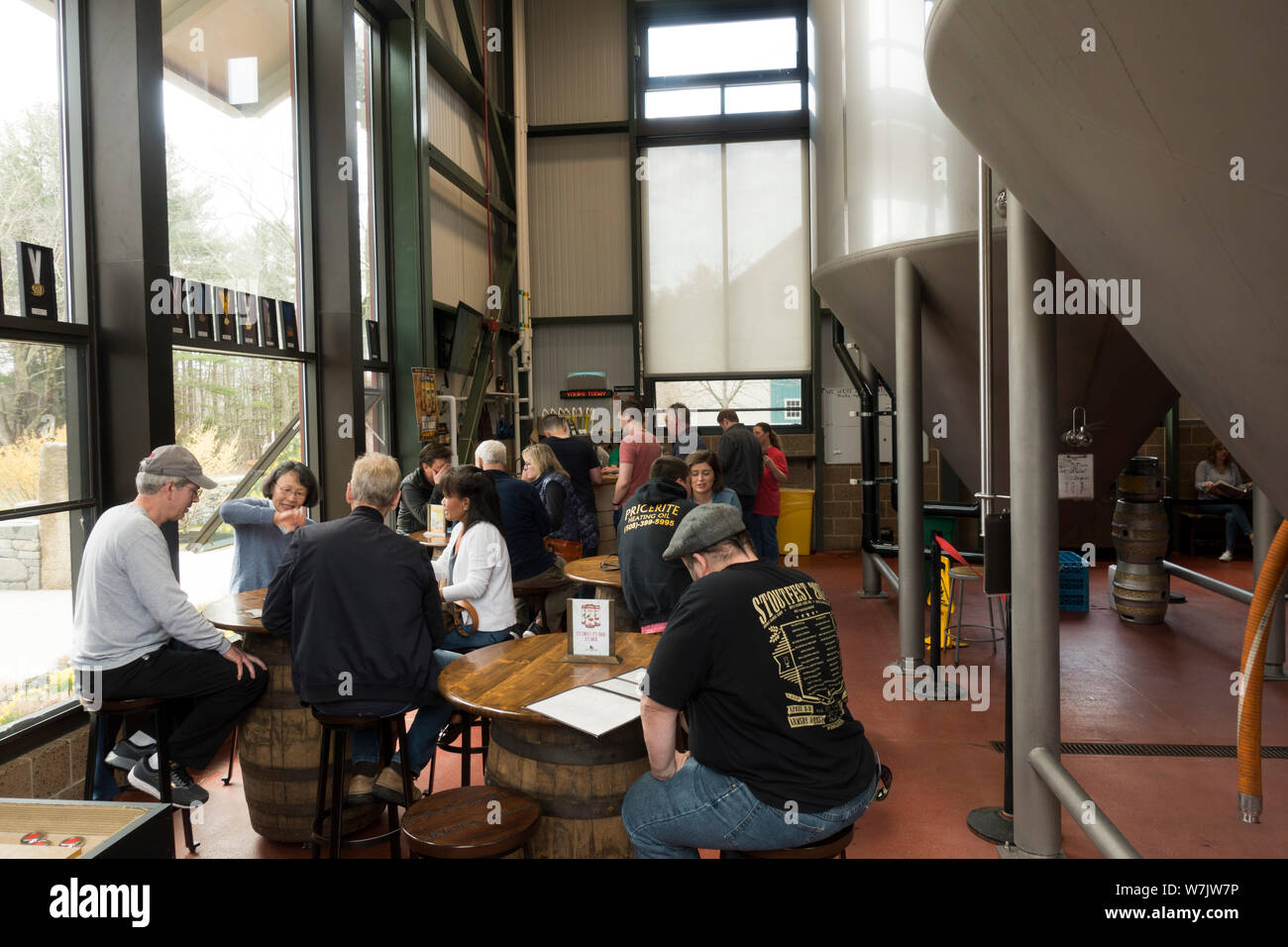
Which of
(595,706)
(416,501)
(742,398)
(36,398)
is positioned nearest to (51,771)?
(36,398)

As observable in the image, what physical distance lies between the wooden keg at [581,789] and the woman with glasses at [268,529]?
91.8 inches

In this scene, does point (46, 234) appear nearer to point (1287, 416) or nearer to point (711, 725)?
point (711, 725)

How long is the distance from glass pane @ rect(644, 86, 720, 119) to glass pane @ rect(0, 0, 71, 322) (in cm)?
841

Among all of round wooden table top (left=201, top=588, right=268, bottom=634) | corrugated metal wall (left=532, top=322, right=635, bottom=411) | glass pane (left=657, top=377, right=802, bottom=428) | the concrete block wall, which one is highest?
corrugated metal wall (left=532, top=322, right=635, bottom=411)

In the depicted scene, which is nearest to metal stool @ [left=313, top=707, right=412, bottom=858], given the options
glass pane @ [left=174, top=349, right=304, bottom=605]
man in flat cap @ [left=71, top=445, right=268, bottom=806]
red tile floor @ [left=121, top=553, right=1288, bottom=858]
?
red tile floor @ [left=121, top=553, right=1288, bottom=858]

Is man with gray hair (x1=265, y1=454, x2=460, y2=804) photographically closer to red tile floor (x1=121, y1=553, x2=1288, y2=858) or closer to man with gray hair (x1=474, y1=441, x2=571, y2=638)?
red tile floor (x1=121, y1=553, x2=1288, y2=858)

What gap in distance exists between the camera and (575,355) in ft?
38.4

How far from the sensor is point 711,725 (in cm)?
230

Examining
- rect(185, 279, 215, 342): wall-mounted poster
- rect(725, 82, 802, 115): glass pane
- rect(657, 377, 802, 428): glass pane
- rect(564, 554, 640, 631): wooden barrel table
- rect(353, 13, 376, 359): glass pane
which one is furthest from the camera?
rect(657, 377, 802, 428): glass pane

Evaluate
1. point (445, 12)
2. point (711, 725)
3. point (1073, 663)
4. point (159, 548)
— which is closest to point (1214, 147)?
point (711, 725)

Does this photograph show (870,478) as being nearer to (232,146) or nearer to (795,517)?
(795,517)

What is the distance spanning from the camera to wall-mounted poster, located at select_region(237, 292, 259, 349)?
529 centimetres

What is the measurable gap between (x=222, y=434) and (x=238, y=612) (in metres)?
1.99
